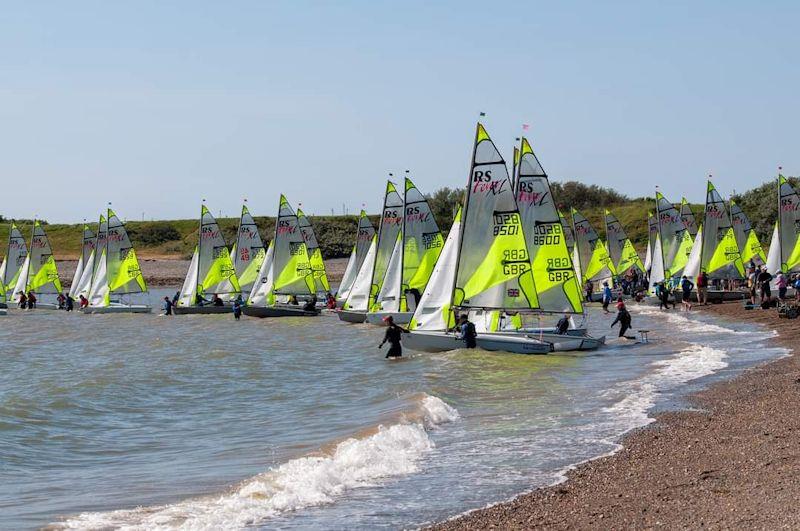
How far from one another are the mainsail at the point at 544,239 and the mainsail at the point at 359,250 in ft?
70.1

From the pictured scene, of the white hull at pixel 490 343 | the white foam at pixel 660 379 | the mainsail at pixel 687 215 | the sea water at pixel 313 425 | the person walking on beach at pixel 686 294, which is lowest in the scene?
the sea water at pixel 313 425

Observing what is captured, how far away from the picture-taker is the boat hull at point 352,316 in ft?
144

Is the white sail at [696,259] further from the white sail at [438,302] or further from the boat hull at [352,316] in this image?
the white sail at [438,302]

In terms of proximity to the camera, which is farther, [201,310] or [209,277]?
[209,277]

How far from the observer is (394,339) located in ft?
93.0

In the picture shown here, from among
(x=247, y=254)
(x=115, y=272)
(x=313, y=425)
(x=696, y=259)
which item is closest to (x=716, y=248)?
(x=696, y=259)

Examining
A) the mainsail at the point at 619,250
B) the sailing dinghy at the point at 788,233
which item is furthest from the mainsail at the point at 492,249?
the mainsail at the point at 619,250

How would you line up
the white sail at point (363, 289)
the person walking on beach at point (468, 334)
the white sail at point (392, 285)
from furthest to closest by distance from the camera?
the white sail at point (363, 289) → the white sail at point (392, 285) → the person walking on beach at point (468, 334)

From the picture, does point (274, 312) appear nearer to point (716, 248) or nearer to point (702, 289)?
point (702, 289)

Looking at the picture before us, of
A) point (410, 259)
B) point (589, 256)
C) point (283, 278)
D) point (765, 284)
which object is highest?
point (589, 256)

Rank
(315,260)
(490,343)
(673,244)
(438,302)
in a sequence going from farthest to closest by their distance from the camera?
(673,244), (315,260), (438,302), (490,343)

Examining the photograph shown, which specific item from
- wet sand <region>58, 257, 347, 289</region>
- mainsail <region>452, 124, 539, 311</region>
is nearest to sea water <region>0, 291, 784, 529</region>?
mainsail <region>452, 124, 539, 311</region>

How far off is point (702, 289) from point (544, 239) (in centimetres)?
1864

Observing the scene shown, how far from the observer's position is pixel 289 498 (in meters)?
12.1
